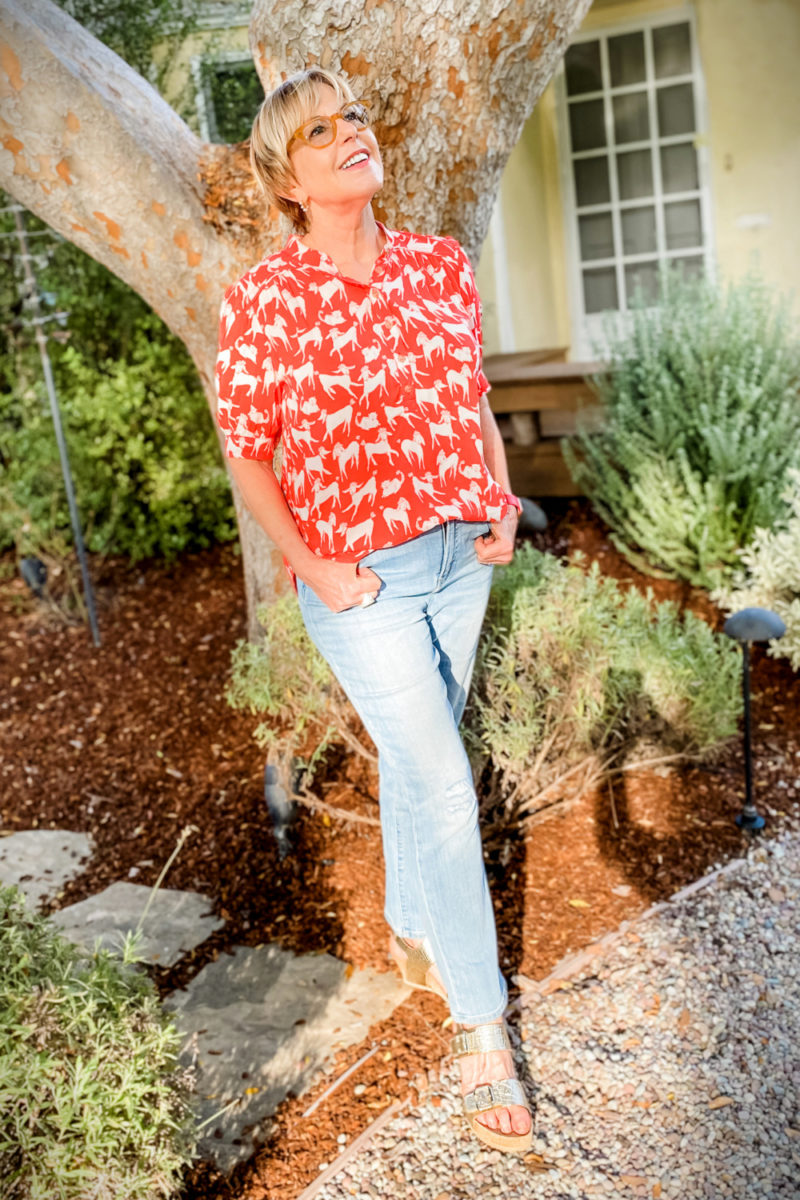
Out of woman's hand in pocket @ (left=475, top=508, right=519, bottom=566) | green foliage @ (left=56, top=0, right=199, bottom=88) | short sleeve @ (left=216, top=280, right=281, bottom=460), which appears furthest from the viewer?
green foliage @ (left=56, top=0, right=199, bottom=88)

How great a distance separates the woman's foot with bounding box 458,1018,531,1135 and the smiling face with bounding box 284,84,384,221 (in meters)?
1.67

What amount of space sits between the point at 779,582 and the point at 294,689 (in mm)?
2205

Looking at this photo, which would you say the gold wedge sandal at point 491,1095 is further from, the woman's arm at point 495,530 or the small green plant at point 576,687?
the woman's arm at point 495,530

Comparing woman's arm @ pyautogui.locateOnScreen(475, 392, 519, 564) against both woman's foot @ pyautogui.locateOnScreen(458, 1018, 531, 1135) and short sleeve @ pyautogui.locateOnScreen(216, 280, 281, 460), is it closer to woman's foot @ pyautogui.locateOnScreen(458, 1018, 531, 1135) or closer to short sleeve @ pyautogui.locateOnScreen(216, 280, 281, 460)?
short sleeve @ pyautogui.locateOnScreen(216, 280, 281, 460)

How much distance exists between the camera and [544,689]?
311 centimetres

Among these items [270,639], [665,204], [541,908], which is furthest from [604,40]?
[541,908]

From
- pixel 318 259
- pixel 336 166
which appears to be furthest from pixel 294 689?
pixel 336 166

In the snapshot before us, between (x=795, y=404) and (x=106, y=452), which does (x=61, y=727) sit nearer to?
(x=106, y=452)

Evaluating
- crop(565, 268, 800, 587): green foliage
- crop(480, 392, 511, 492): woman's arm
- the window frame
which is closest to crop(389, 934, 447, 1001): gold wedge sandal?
crop(480, 392, 511, 492): woman's arm

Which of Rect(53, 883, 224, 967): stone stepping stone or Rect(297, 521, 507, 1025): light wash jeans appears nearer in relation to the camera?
Rect(297, 521, 507, 1025): light wash jeans

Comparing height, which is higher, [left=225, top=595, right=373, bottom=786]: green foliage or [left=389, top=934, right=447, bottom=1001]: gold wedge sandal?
[left=225, top=595, right=373, bottom=786]: green foliage

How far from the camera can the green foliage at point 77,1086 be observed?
1785mm

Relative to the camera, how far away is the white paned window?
7.68 m

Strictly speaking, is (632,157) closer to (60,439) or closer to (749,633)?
(60,439)
